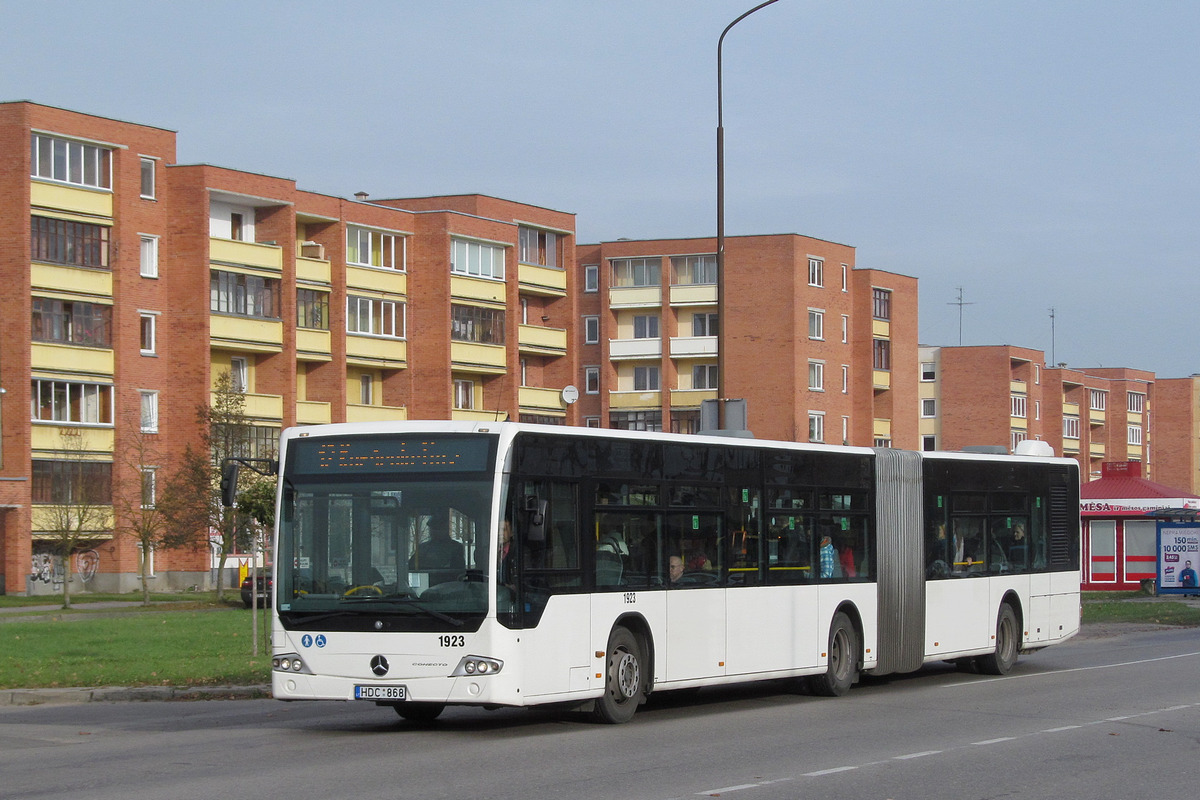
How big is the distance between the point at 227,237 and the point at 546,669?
50658mm

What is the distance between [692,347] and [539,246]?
45.2ft

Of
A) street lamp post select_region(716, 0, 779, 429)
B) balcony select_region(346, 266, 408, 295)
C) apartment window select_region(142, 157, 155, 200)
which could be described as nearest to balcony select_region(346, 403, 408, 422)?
balcony select_region(346, 266, 408, 295)

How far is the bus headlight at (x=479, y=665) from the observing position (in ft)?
43.7

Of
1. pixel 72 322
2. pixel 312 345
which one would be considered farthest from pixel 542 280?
pixel 72 322

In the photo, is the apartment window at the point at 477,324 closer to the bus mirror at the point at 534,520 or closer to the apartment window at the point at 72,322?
the apartment window at the point at 72,322

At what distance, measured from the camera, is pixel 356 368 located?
6781cm

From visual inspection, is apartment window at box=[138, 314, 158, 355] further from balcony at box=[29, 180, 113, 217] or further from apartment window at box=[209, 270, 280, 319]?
balcony at box=[29, 180, 113, 217]

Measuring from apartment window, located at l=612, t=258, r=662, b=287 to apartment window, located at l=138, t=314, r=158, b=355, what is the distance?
36762mm

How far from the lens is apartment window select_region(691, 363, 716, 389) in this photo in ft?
284

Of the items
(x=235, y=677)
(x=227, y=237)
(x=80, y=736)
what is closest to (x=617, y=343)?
(x=227, y=237)

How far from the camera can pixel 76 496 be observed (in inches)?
2053

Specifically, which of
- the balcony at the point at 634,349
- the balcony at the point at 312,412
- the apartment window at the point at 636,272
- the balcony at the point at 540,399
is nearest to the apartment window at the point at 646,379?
the balcony at the point at 634,349

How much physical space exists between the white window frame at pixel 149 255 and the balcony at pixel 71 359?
353cm

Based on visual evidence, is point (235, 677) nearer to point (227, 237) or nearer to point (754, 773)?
point (754, 773)
